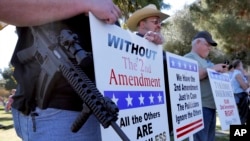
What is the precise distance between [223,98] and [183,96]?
66.3 inches

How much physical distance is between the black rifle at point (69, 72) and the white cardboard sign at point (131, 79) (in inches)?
9.0

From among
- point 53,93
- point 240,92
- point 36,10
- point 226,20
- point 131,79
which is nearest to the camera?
point 36,10

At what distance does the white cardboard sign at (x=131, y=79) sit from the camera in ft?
→ 5.48

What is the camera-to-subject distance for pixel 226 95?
4.79 meters

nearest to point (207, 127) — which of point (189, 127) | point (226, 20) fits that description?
point (189, 127)

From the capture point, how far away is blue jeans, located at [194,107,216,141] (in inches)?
162

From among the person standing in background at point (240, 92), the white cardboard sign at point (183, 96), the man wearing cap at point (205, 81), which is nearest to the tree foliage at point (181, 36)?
the person standing in background at point (240, 92)

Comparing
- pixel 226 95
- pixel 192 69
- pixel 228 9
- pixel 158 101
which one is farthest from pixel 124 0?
pixel 228 9

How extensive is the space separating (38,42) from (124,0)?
8.19 meters

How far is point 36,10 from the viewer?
1.25 metres

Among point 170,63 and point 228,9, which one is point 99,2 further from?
→ point 228,9

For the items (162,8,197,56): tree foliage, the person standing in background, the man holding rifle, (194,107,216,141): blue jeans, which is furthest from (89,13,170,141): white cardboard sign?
(162,8,197,56): tree foliage

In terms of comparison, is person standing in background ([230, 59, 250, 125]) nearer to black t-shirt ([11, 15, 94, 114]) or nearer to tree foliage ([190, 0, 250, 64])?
black t-shirt ([11, 15, 94, 114])

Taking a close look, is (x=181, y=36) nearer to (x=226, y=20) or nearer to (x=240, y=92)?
(x=226, y=20)
